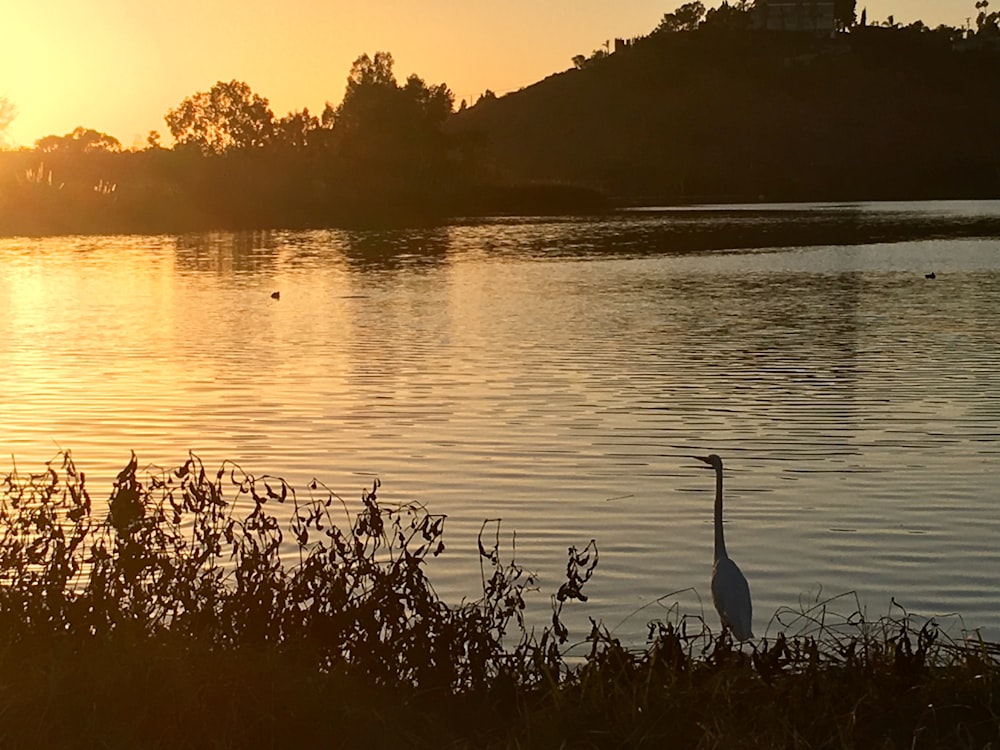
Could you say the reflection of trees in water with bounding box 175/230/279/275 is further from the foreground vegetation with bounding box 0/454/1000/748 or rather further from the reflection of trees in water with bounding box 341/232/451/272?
the foreground vegetation with bounding box 0/454/1000/748

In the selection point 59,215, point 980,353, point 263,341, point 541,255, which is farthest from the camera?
point 59,215

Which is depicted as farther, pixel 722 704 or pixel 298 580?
pixel 298 580

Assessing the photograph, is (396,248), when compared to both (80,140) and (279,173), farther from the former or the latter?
(80,140)

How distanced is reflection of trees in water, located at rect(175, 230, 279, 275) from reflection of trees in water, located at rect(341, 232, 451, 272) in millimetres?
3161

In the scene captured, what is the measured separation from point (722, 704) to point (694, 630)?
2.48m

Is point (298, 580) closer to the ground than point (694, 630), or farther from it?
farther from it

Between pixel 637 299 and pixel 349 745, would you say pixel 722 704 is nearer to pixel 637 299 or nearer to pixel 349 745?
pixel 349 745

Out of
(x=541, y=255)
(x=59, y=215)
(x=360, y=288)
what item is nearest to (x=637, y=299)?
(x=360, y=288)

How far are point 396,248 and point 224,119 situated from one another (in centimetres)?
7454

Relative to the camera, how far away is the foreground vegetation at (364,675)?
6.78m

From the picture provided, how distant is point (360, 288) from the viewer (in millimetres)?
43406

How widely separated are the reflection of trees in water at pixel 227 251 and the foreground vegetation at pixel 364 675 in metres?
42.7

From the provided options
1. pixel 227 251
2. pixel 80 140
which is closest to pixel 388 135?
pixel 227 251

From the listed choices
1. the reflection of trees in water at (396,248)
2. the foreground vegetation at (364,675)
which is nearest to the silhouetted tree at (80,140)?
the reflection of trees in water at (396,248)
